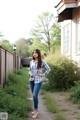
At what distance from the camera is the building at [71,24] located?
48.1ft

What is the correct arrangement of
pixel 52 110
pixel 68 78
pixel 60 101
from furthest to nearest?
pixel 68 78 < pixel 60 101 < pixel 52 110

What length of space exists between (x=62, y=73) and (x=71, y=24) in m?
3.96

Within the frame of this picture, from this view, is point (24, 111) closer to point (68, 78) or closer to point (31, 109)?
point (31, 109)

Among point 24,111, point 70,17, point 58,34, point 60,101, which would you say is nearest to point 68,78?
point 60,101

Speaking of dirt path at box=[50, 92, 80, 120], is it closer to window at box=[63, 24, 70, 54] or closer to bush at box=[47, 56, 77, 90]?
bush at box=[47, 56, 77, 90]

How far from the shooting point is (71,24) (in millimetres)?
16750

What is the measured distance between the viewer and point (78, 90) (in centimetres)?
1061

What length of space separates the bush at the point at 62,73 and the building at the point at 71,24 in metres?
1.12

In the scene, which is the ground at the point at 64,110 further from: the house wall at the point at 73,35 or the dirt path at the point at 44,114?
the house wall at the point at 73,35

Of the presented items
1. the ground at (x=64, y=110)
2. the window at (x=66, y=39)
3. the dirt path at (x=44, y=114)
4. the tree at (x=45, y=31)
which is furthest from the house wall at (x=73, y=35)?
the tree at (x=45, y=31)

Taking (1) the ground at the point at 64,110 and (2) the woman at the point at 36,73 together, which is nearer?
(1) the ground at the point at 64,110

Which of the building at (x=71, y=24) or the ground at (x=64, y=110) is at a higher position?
the building at (x=71, y=24)

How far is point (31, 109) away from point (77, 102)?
5.97 ft

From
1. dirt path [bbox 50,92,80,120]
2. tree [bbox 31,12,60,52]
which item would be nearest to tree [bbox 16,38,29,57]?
tree [bbox 31,12,60,52]
